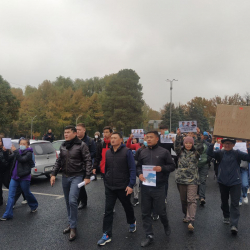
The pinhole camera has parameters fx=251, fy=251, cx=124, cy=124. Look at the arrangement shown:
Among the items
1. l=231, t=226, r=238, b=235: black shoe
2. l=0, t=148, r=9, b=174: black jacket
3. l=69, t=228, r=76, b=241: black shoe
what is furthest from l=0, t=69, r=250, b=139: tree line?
l=231, t=226, r=238, b=235: black shoe

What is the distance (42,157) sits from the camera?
948 cm

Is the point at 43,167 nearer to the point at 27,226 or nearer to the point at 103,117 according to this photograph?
the point at 27,226

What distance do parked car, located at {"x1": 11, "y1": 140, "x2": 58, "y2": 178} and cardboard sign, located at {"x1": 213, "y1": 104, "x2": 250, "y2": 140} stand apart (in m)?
6.79

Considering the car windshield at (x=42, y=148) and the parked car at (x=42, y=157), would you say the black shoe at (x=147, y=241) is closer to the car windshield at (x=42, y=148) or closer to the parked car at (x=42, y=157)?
the parked car at (x=42, y=157)

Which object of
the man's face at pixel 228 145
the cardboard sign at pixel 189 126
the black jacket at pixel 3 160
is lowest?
the black jacket at pixel 3 160

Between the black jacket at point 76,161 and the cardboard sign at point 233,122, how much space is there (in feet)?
8.07

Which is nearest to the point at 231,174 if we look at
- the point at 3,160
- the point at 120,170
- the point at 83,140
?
the point at 120,170

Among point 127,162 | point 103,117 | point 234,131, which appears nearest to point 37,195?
point 127,162

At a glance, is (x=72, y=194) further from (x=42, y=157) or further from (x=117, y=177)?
(x=42, y=157)

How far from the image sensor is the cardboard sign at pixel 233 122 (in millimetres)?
4488

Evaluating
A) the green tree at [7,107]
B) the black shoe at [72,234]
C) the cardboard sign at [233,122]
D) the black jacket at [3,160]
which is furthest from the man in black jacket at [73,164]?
the green tree at [7,107]

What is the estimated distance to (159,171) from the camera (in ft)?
13.6

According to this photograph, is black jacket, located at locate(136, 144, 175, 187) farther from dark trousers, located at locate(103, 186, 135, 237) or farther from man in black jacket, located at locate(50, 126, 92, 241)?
man in black jacket, located at locate(50, 126, 92, 241)

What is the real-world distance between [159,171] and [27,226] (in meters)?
2.89
